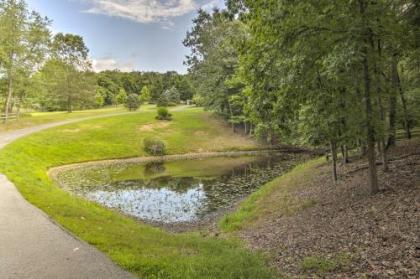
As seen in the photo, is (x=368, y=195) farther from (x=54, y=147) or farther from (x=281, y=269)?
(x=54, y=147)

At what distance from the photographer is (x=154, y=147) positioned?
1412 inches

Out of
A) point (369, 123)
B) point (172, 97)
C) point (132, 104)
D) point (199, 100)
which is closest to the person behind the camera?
point (369, 123)

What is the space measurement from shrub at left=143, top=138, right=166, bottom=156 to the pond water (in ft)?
11.5

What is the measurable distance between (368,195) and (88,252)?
26.6 feet

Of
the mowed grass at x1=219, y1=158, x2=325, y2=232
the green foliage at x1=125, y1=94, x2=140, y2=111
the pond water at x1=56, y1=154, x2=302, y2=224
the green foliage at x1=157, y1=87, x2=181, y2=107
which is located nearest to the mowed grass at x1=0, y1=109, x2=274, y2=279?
the mowed grass at x1=219, y1=158, x2=325, y2=232

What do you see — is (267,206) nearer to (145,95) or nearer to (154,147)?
(154,147)

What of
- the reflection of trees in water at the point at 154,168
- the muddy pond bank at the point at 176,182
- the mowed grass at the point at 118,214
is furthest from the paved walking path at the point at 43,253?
the reflection of trees in water at the point at 154,168

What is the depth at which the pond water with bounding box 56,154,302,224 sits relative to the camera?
17.0m

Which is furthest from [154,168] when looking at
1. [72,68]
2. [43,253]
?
[72,68]

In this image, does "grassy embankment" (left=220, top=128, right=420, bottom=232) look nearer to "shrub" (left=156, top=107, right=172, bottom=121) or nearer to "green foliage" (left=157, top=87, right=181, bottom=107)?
"shrub" (left=156, top=107, right=172, bottom=121)

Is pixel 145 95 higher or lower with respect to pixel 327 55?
higher

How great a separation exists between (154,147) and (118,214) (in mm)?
21179

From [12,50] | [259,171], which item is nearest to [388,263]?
[259,171]

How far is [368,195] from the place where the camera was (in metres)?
10.8
